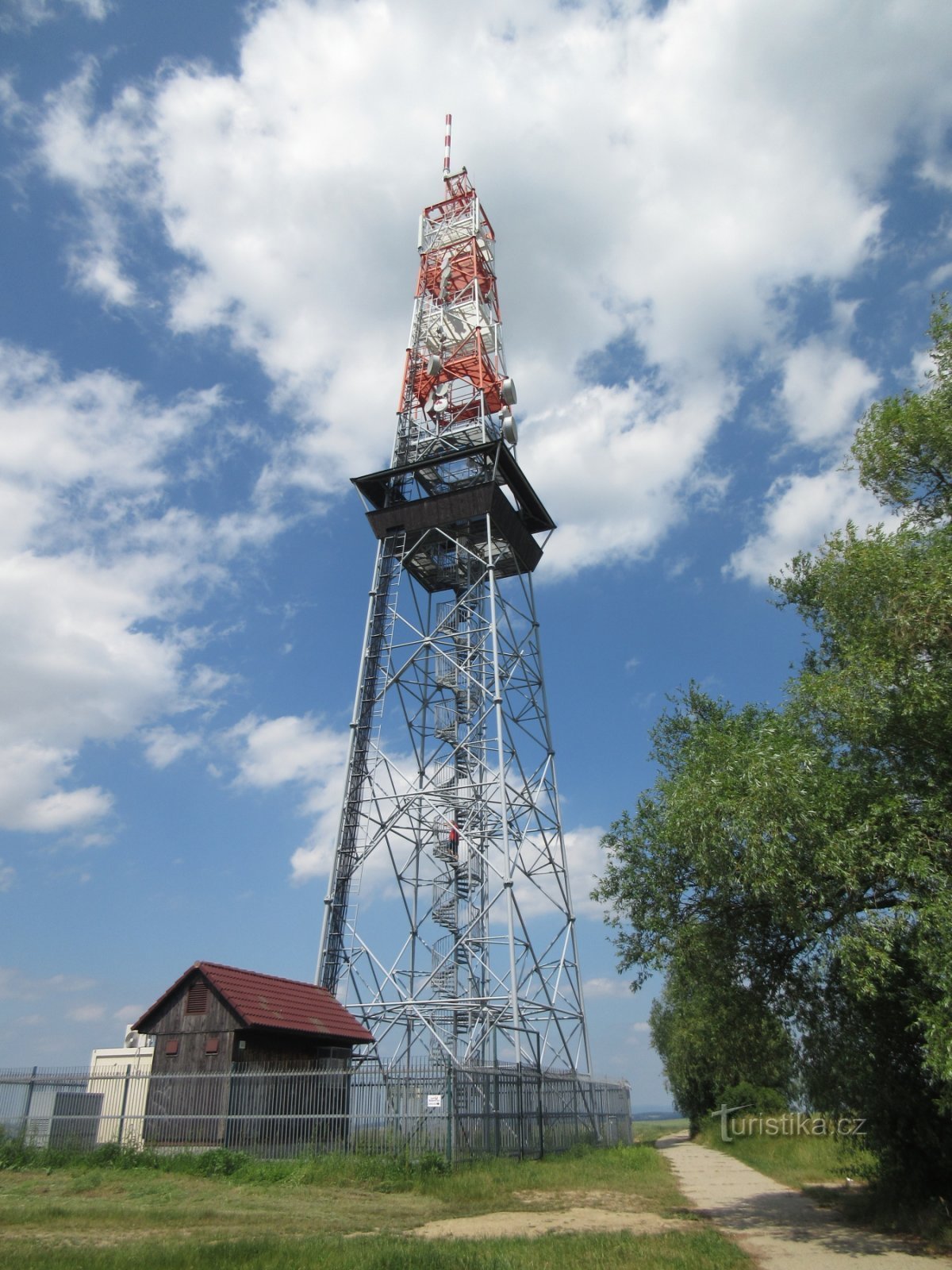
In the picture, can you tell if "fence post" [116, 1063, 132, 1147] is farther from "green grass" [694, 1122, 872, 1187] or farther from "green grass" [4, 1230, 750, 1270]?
"green grass" [694, 1122, 872, 1187]

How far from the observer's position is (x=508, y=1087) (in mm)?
19125

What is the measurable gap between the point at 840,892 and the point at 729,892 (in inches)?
60.5

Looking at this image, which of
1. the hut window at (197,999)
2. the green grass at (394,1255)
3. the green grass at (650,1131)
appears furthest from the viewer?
the green grass at (650,1131)

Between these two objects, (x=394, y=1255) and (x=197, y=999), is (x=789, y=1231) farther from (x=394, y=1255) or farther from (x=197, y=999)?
(x=197, y=999)

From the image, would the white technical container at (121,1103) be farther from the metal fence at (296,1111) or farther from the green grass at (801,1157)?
the green grass at (801,1157)

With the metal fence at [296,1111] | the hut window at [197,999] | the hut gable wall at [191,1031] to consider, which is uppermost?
the hut window at [197,999]

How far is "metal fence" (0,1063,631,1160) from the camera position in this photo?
16.9 meters

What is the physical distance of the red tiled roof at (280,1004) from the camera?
19453mm

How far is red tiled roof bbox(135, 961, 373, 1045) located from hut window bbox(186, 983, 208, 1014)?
0.33 meters

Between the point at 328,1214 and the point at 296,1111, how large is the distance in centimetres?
619

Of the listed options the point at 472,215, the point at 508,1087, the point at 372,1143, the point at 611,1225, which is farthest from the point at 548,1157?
the point at 472,215

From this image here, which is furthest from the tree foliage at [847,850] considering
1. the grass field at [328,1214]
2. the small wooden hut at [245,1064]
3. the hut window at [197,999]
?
the hut window at [197,999]

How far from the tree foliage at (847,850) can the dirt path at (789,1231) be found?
154 centimetres

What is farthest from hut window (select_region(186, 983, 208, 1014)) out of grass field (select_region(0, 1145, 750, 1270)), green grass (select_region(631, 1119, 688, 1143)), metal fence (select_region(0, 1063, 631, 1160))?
green grass (select_region(631, 1119, 688, 1143))
